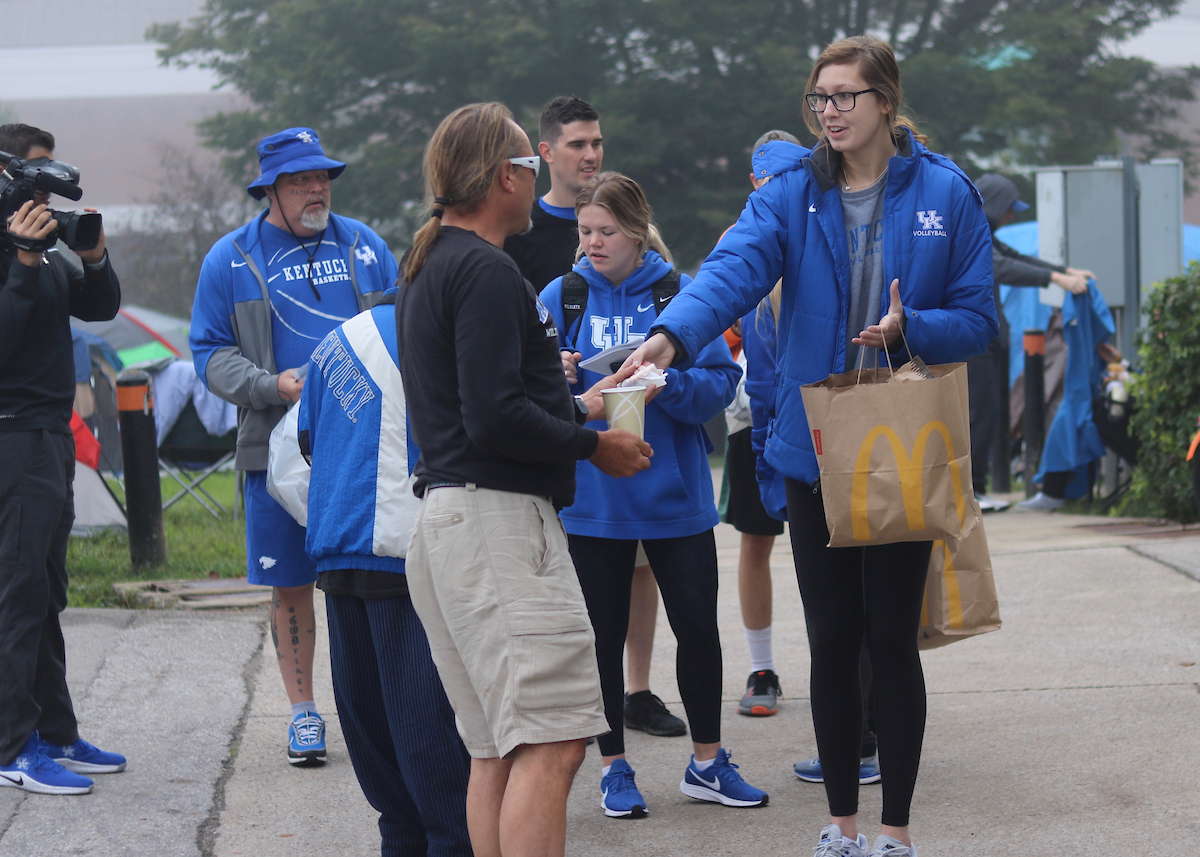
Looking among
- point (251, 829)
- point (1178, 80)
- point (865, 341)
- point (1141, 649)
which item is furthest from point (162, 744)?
point (1178, 80)

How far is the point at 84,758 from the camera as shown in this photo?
4.30 meters

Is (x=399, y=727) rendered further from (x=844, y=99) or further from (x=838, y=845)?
(x=844, y=99)

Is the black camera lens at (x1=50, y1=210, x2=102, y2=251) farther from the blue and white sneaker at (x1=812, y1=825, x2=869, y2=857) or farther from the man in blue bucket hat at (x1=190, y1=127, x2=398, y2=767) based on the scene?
the blue and white sneaker at (x1=812, y1=825, x2=869, y2=857)

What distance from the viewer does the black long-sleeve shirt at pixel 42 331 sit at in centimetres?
394

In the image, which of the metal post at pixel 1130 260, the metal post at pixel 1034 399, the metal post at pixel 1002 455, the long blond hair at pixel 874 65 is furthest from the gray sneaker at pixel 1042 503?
the long blond hair at pixel 874 65

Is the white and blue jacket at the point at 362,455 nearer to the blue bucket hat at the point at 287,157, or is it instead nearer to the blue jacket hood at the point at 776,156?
the blue jacket hood at the point at 776,156

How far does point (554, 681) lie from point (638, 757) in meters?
1.87

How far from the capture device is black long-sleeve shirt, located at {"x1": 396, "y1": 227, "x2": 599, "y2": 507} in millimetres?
2627

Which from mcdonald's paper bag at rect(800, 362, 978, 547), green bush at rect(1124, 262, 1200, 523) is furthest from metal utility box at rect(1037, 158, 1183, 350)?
mcdonald's paper bag at rect(800, 362, 978, 547)

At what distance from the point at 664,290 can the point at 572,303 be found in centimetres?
29

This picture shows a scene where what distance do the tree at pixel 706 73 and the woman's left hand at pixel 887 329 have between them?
21.5 meters

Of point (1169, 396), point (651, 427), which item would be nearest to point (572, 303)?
point (651, 427)

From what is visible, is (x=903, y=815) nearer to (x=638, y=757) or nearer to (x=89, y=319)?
(x=638, y=757)

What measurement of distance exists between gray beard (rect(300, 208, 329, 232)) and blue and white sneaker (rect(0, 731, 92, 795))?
6.33 ft
